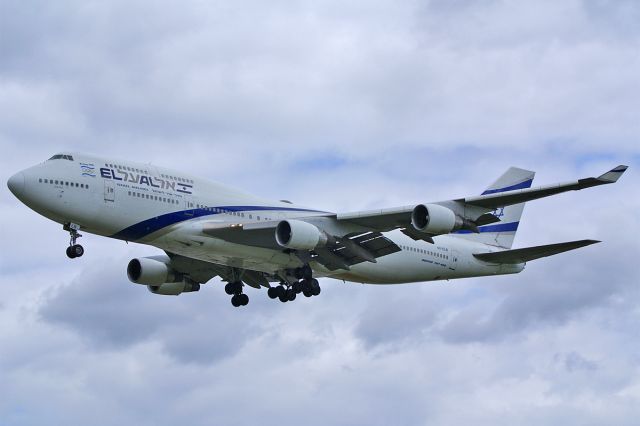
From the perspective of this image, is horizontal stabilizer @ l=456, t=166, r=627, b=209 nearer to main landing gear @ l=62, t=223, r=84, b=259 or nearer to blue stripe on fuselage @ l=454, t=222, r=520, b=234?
blue stripe on fuselage @ l=454, t=222, r=520, b=234

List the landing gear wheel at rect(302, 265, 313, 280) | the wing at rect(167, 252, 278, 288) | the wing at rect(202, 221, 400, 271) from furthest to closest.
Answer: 1. the wing at rect(167, 252, 278, 288)
2. the landing gear wheel at rect(302, 265, 313, 280)
3. the wing at rect(202, 221, 400, 271)

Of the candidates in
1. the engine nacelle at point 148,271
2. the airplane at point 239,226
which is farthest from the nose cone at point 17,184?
the engine nacelle at point 148,271

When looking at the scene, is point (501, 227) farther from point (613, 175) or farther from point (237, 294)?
point (613, 175)

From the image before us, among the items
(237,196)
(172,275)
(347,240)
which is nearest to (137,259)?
(172,275)

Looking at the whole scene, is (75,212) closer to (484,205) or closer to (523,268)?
(484,205)

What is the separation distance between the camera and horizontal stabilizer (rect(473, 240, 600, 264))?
4662 centimetres

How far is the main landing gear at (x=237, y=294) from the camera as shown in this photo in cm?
5288

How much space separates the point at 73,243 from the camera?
43625 millimetres

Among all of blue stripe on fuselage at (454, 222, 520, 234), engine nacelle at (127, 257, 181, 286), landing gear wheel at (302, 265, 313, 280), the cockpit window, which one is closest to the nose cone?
the cockpit window

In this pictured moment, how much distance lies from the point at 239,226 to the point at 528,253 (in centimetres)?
1422

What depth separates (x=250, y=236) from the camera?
46.0m

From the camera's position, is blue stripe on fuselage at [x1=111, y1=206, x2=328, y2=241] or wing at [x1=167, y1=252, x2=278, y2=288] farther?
wing at [x1=167, y1=252, x2=278, y2=288]

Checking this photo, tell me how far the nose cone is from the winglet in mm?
22615

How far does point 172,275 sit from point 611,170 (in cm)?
2244
